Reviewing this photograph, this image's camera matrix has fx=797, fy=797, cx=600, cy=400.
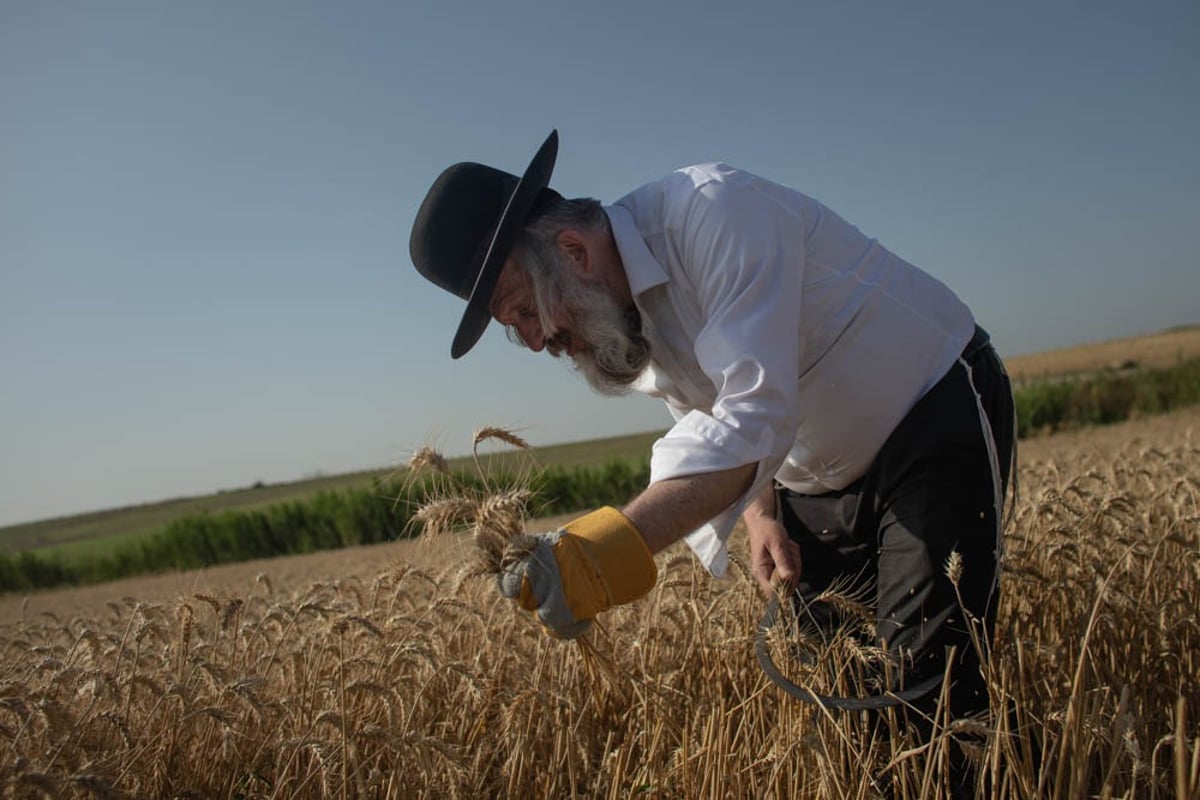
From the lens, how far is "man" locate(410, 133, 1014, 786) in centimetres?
185

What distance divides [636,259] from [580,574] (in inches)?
36.2

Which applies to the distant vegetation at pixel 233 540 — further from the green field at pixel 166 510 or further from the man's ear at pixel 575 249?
the man's ear at pixel 575 249

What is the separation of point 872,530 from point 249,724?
216 cm

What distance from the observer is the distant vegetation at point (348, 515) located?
26875 millimetres

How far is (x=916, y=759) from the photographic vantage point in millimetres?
2260

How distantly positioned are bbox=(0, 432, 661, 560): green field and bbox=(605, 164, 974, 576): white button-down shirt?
3287 centimetres

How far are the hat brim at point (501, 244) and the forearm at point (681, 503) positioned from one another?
77 centimetres

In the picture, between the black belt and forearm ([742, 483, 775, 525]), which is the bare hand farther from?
the black belt

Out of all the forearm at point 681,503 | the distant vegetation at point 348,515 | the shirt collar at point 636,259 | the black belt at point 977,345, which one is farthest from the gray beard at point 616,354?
the distant vegetation at point 348,515

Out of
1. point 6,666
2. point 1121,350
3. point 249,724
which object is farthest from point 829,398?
point 1121,350

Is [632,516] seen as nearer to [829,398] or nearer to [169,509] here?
[829,398]

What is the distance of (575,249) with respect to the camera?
85.4 inches

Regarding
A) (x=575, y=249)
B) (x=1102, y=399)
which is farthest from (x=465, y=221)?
(x=1102, y=399)

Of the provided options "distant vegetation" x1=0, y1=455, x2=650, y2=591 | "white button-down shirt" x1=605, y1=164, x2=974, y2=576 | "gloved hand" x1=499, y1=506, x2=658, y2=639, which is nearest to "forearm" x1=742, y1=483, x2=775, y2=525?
"white button-down shirt" x1=605, y1=164, x2=974, y2=576
